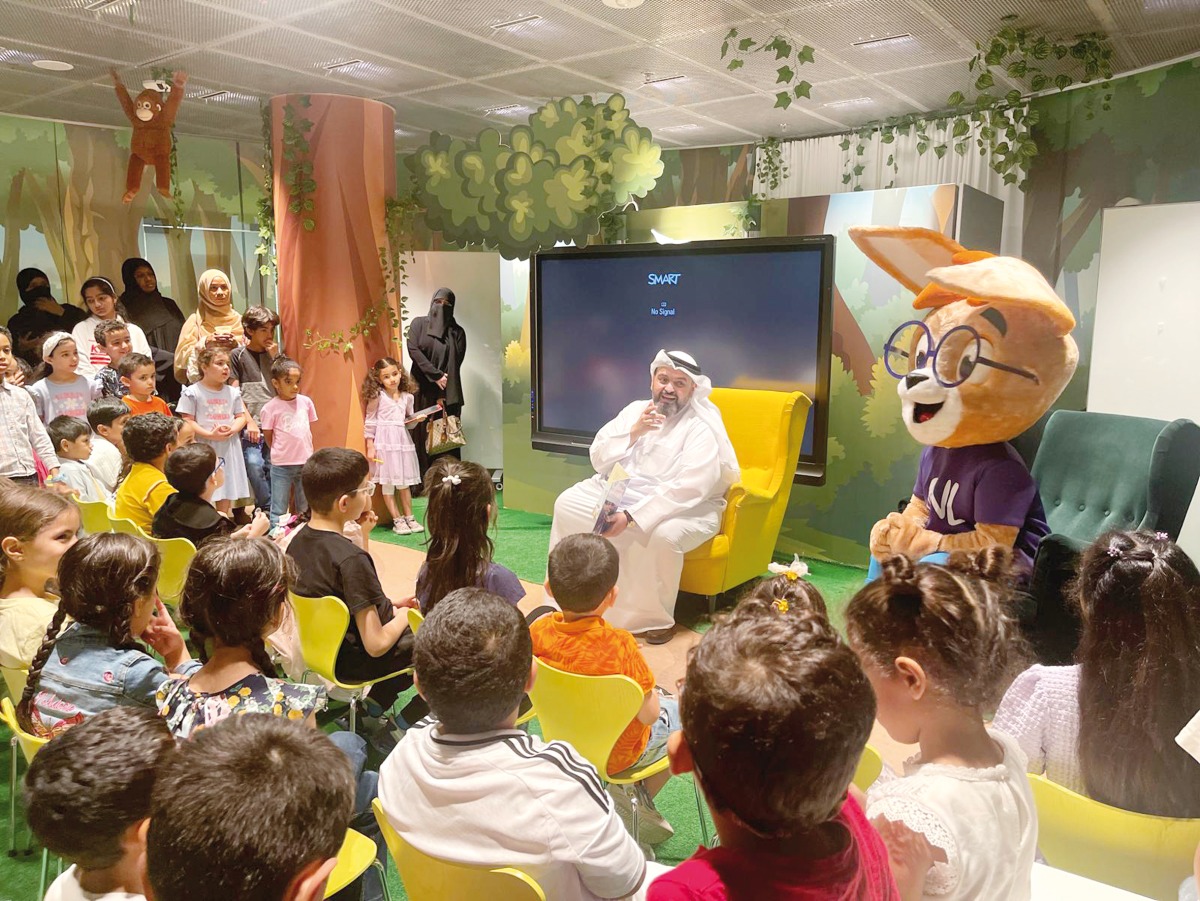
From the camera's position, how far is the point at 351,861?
5.01 ft

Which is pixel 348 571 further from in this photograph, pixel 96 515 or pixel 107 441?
pixel 107 441

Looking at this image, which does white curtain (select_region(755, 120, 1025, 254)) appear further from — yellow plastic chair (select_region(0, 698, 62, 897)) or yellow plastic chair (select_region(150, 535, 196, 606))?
yellow plastic chair (select_region(0, 698, 62, 897))

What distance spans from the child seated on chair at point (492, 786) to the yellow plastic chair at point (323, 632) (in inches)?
37.4

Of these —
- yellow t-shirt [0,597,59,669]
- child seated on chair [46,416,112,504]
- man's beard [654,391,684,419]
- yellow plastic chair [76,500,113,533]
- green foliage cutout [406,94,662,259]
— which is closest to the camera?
yellow t-shirt [0,597,59,669]

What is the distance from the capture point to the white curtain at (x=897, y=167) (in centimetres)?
555

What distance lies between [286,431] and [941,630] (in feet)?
14.2

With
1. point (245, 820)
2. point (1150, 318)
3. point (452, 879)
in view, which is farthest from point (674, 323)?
point (245, 820)

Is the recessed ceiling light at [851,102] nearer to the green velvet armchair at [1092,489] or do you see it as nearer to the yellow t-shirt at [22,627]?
the green velvet armchair at [1092,489]

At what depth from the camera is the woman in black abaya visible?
21.8 feet

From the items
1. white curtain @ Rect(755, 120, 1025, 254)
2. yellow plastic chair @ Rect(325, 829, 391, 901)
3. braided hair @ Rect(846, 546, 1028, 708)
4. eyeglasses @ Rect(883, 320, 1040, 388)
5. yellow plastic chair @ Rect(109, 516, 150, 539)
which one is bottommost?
yellow plastic chair @ Rect(325, 829, 391, 901)

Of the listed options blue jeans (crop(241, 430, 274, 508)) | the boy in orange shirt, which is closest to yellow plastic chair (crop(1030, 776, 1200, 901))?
the boy in orange shirt

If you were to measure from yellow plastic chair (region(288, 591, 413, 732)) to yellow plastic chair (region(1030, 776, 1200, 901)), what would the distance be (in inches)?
68.1

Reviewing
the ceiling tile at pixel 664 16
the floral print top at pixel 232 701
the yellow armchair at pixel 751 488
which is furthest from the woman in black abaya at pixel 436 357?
the floral print top at pixel 232 701

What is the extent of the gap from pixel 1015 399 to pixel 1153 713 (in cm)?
169
